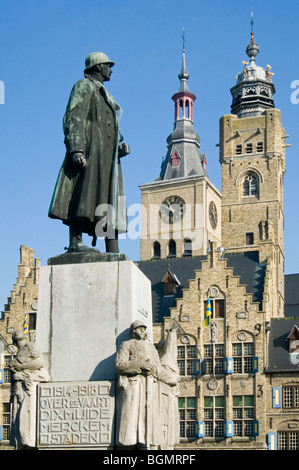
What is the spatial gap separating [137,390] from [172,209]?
76088 millimetres

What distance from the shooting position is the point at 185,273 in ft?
176

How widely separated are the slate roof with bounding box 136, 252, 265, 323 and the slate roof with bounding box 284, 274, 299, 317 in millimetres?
8974

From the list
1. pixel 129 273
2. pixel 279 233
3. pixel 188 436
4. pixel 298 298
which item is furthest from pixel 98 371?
pixel 279 233

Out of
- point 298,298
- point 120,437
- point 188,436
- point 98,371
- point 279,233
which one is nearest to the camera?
point 120,437

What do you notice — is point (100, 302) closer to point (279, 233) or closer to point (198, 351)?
point (198, 351)

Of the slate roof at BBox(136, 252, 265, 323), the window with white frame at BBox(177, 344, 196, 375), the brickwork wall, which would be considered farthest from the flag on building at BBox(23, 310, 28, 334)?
the window with white frame at BBox(177, 344, 196, 375)

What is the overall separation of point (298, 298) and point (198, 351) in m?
16.4

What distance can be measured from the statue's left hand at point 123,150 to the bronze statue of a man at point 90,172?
0.21 m

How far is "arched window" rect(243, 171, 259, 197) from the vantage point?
7394 cm

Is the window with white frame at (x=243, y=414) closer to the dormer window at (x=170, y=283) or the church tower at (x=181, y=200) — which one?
the dormer window at (x=170, y=283)

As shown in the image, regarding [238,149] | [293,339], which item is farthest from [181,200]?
[293,339]

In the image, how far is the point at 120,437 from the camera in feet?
32.2

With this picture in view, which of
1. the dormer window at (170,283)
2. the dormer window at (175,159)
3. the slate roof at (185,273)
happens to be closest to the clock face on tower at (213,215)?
the dormer window at (175,159)

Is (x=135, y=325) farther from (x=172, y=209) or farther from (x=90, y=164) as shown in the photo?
(x=172, y=209)
